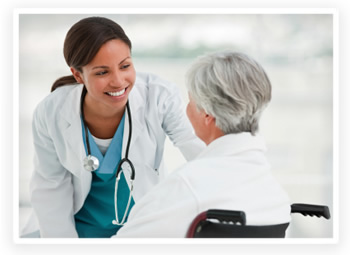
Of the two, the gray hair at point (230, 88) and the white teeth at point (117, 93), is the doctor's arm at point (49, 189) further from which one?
the gray hair at point (230, 88)

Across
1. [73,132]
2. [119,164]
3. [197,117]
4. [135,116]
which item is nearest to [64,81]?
[73,132]

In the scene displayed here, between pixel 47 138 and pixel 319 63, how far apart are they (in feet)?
3.48

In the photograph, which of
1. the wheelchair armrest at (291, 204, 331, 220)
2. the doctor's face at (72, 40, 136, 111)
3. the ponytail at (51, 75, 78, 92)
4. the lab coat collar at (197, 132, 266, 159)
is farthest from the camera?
the ponytail at (51, 75, 78, 92)

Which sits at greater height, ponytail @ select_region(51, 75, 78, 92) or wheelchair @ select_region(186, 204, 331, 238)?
ponytail @ select_region(51, 75, 78, 92)

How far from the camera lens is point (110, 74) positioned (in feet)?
5.56

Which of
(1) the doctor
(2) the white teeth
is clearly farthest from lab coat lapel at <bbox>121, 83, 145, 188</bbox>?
(2) the white teeth

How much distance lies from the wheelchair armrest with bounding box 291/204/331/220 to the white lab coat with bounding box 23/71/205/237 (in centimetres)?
42

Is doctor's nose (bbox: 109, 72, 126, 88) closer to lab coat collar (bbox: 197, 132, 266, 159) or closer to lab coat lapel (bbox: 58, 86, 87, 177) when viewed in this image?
lab coat lapel (bbox: 58, 86, 87, 177)

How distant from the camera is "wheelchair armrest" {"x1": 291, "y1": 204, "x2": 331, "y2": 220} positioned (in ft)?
5.12

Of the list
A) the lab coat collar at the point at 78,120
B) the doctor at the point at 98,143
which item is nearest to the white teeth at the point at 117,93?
the doctor at the point at 98,143

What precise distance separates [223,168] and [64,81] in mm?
830

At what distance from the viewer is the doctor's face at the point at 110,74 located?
1.66 metres
